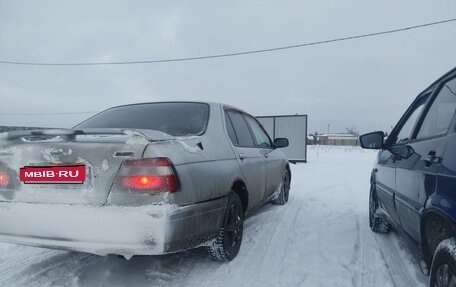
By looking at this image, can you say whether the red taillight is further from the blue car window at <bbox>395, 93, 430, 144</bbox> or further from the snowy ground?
the blue car window at <bbox>395, 93, 430, 144</bbox>

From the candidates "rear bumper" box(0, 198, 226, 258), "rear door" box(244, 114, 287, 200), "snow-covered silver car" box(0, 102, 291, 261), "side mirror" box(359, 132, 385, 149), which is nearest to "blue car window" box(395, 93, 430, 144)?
"side mirror" box(359, 132, 385, 149)

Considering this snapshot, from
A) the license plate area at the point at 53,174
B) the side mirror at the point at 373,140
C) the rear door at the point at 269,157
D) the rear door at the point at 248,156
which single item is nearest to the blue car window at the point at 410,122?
the side mirror at the point at 373,140

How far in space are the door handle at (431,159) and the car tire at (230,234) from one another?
172 cm

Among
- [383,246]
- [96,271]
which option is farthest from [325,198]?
[96,271]

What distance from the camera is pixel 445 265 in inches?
80.4

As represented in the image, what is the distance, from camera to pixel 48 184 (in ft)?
8.92

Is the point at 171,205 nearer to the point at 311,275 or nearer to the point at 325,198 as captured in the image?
the point at 311,275

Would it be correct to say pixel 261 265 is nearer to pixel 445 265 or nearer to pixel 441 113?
pixel 445 265

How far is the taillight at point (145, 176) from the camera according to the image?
2.58 meters

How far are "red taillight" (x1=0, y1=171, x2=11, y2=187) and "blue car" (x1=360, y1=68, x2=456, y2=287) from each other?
9.53 ft

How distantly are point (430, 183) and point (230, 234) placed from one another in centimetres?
196

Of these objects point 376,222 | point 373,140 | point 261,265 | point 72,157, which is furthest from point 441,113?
point 72,157

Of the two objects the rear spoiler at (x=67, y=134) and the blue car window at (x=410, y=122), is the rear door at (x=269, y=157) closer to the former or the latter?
the blue car window at (x=410, y=122)

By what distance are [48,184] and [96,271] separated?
41.7 inches
